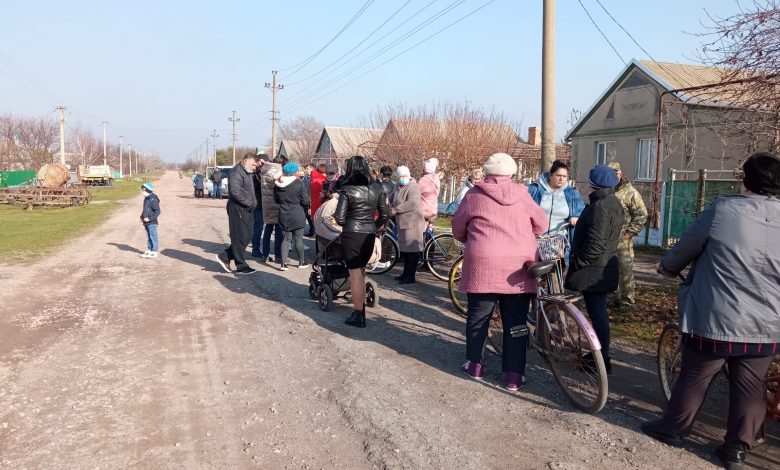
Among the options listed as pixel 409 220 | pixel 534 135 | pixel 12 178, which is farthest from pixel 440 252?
pixel 12 178

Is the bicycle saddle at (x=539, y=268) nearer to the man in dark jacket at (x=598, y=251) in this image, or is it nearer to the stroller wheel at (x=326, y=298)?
the man in dark jacket at (x=598, y=251)

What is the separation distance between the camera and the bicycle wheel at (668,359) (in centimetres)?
435

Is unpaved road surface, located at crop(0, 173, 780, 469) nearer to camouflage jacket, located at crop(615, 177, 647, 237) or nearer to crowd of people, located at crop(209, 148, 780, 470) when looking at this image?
crowd of people, located at crop(209, 148, 780, 470)

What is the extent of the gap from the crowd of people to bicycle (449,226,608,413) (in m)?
0.15

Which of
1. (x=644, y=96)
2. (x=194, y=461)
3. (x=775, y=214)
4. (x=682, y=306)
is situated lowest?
(x=194, y=461)

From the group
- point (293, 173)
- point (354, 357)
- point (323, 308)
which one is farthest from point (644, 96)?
point (354, 357)

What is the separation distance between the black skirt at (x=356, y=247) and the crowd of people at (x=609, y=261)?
0.04 feet

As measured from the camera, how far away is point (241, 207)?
32.1 ft

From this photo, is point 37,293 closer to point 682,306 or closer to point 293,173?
point 293,173

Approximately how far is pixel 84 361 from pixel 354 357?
2.44 meters

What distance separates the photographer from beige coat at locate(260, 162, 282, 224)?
10.7m

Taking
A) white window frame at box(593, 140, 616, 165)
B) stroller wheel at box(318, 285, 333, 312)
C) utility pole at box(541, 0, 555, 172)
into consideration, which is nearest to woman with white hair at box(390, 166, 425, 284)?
stroller wheel at box(318, 285, 333, 312)

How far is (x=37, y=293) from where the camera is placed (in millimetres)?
8320

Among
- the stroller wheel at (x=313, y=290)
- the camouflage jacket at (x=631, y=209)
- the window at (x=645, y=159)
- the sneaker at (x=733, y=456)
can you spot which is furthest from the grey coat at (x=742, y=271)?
the window at (x=645, y=159)
